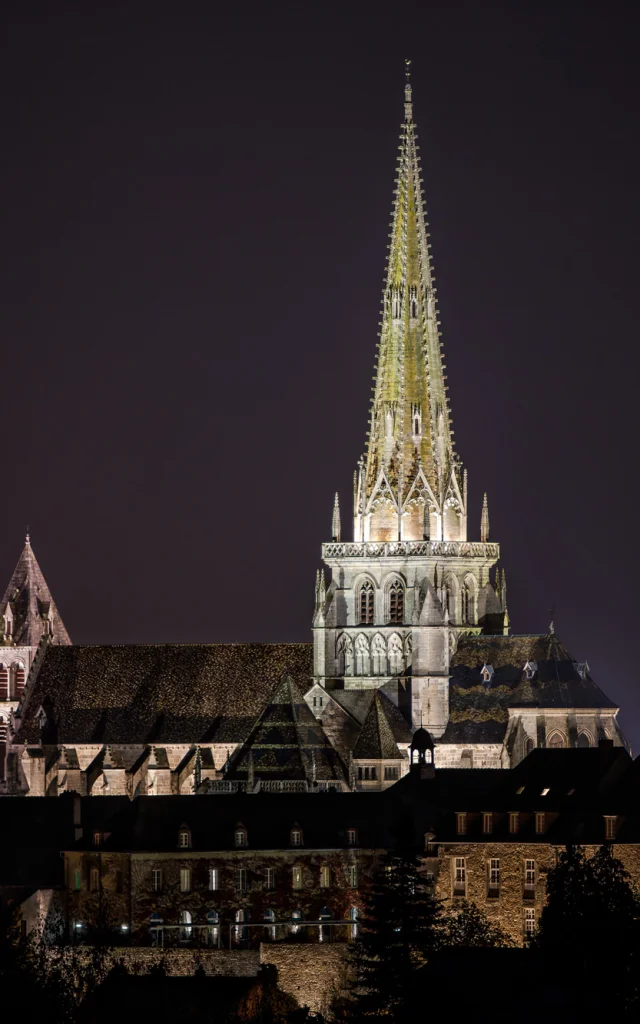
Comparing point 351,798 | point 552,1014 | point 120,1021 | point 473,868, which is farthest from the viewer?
A: point 351,798

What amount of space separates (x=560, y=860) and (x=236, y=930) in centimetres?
1972

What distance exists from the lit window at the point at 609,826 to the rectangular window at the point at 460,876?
8710 millimetres

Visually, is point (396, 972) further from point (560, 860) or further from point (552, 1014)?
point (552, 1014)

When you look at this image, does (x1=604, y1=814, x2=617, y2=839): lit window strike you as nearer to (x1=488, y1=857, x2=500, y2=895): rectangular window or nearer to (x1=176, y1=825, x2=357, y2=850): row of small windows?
(x1=488, y1=857, x2=500, y2=895): rectangular window

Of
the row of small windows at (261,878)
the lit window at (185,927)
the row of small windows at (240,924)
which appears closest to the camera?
the row of small windows at (240,924)

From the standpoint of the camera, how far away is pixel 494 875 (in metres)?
176

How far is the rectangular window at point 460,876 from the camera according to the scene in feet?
579

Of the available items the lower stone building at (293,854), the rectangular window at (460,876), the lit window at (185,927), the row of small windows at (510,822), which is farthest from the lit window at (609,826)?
the lit window at (185,927)

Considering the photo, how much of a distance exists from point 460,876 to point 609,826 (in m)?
9.33

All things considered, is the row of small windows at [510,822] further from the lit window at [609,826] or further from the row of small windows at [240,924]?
the row of small windows at [240,924]

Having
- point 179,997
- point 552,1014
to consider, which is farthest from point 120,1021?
point 552,1014

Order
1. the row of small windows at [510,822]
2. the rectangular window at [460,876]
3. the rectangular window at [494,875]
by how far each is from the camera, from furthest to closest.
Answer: the rectangular window at [460,876] < the rectangular window at [494,875] < the row of small windows at [510,822]

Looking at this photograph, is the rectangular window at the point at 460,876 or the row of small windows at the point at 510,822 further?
the rectangular window at the point at 460,876

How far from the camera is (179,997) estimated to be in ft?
541
